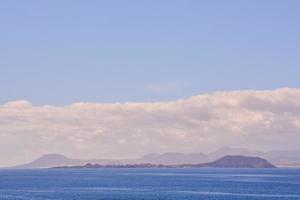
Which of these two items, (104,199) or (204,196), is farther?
(204,196)

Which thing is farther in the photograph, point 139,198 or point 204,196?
point 204,196

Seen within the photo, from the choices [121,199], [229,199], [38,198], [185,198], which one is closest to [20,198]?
[38,198]

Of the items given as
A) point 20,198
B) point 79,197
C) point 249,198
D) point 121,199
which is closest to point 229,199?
point 249,198

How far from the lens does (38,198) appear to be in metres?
140

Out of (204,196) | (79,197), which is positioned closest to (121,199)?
(79,197)

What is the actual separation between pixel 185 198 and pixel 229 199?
999cm

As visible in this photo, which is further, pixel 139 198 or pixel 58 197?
pixel 58 197

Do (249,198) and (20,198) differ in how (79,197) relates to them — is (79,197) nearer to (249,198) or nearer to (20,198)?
(20,198)

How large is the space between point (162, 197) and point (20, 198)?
3206 centimetres

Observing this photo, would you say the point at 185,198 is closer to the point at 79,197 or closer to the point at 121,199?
the point at 121,199

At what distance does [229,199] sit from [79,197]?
3431cm

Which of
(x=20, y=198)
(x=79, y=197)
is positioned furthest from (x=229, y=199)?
(x=20, y=198)

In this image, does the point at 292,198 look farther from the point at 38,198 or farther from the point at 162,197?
the point at 38,198

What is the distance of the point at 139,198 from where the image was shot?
13512cm
